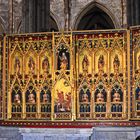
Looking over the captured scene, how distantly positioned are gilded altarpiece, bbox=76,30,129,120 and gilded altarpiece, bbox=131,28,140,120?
0.52 ft

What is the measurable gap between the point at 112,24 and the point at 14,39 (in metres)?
10.5

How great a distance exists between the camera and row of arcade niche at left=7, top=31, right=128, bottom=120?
328 inches

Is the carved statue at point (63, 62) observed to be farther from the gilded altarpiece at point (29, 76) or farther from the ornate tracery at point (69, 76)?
the gilded altarpiece at point (29, 76)

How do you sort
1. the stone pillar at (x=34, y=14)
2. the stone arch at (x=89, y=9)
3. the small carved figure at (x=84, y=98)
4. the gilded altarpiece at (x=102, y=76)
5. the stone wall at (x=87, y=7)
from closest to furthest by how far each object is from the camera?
the gilded altarpiece at (x=102, y=76), the small carved figure at (x=84, y=98), the stone pillar at (x=34, y=14), the stone wall at (x=87, y=7), the stone arch at (x=89, y=9)

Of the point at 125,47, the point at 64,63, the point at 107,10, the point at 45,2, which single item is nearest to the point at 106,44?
the point at 125,47

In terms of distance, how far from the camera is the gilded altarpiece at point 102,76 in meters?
8.29

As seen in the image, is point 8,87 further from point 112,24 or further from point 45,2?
point 112,24

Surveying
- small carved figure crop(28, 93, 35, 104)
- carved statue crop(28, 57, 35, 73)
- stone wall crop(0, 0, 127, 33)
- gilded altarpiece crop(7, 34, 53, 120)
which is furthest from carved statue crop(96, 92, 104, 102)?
stone wall crop(0, 0, 127, 33)

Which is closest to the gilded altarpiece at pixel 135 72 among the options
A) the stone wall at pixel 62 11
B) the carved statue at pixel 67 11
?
the stone wall at pixel 62 11

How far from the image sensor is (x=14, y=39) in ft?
28.9

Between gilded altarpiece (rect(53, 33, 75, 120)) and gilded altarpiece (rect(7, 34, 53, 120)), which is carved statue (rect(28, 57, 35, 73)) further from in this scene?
gilded altarpiece (rect(53, 33, 75, 120))

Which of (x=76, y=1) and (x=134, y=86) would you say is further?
(x=76, y=1)

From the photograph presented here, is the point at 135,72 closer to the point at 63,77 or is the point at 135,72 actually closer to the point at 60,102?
the point at 63,77

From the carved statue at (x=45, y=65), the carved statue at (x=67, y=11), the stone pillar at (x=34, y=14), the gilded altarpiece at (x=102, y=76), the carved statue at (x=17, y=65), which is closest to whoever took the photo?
the gilded altarpiece at (x=102, y=76)
